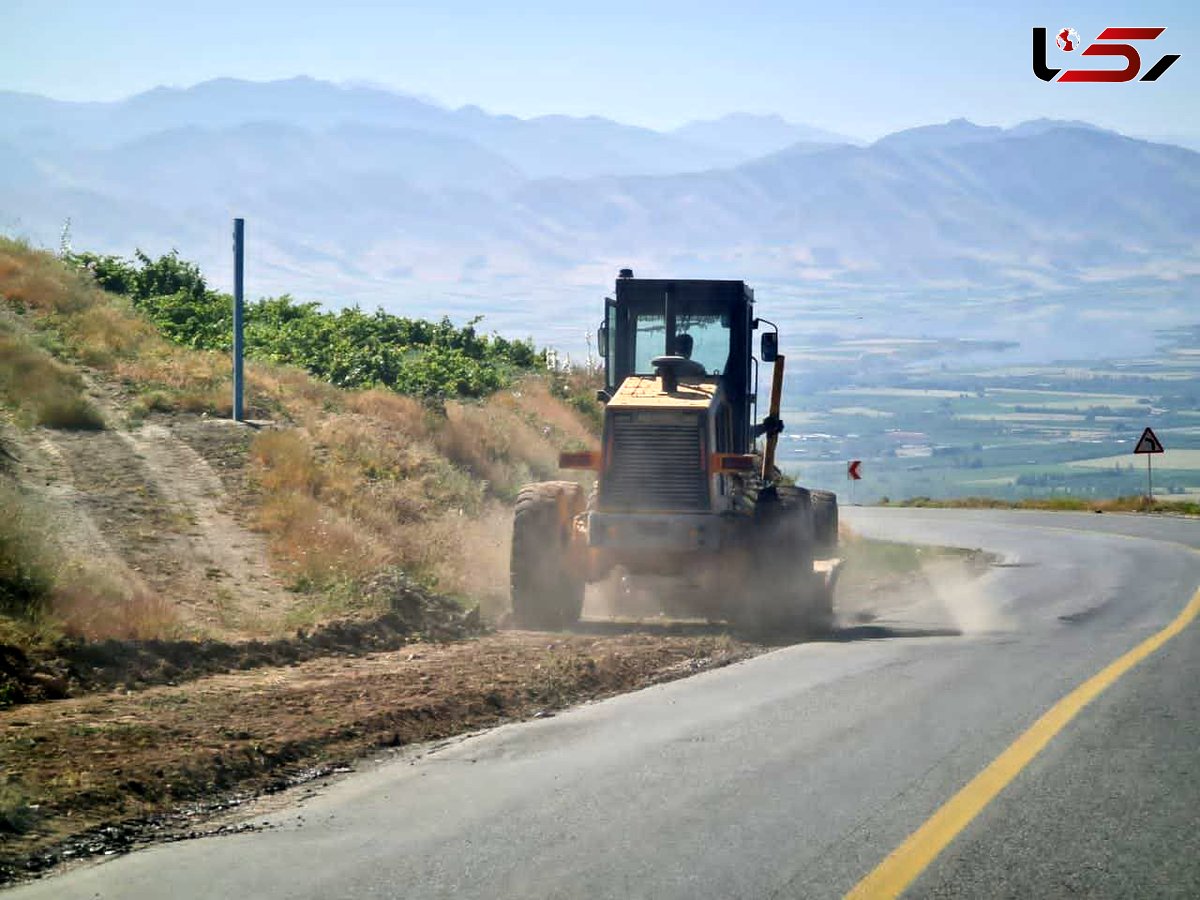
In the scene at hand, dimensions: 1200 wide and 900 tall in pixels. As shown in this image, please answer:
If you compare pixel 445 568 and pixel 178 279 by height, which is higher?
pixel 178 279

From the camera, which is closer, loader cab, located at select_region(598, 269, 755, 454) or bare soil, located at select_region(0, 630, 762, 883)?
bare soil, located at select_region(0, 630, 762, 883)

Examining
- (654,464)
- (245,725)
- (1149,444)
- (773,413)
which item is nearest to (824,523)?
(773,413)

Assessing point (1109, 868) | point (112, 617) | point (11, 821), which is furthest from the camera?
point (112, 617)

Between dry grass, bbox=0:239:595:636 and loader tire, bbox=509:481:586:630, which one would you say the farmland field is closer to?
dry grass, bbox=0:239:595:636

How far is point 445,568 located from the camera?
61.3ft

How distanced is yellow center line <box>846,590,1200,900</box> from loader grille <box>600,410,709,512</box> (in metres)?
5.47

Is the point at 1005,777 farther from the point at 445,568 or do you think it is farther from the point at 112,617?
the point at 445,568

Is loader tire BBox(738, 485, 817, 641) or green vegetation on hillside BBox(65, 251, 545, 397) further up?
green vegetation on hillside BBox(65, 251, 545, 397)

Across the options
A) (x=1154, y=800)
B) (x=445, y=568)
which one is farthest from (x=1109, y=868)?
(x=445, y=568)

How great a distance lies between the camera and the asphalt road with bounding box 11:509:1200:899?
6.57 m

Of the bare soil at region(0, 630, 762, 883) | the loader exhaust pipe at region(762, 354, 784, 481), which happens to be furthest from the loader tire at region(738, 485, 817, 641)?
the bare soil at region(0, 630, 762, 883)

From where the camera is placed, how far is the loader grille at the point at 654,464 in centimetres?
1664

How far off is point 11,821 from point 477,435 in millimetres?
19868

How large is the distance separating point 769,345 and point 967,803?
9.95 m
